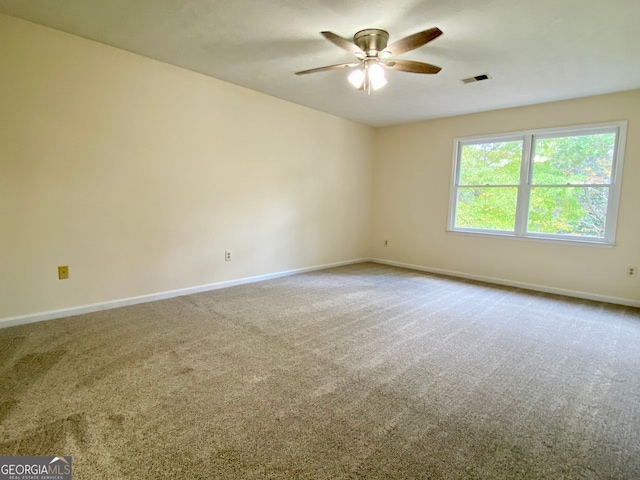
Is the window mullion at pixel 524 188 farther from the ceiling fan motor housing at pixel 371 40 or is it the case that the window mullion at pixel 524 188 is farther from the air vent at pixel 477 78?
the ceiling fan motor housing at pixel 371 40

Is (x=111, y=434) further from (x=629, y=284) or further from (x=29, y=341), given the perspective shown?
(x=629, y=284)

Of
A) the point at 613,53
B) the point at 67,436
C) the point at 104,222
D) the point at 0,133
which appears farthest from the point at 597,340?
the point at 0,133

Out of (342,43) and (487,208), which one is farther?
(487,208)

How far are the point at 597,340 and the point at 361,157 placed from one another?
4.21 meters

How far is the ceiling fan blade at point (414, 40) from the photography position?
6.83ft

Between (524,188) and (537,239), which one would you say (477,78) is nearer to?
(524,188)

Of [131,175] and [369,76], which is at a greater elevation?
[369,76]

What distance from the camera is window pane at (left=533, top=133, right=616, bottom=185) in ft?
13.1

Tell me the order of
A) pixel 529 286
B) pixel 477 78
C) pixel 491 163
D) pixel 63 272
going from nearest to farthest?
1. pixel 63 272
2. pixel 477 78
3. pixel 529 286
4. pixel 491 163

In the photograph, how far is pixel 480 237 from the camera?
16.3 ft

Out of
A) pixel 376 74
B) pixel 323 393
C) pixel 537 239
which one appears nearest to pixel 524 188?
pixel 537 239

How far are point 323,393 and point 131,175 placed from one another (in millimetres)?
2790

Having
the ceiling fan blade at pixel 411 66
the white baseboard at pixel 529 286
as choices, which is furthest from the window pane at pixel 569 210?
the ceiling fan blade at pixel 411 66

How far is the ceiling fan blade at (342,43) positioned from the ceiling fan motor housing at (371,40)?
0.19ft
